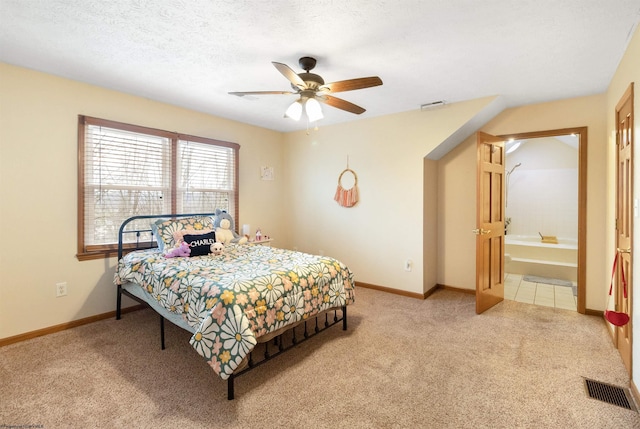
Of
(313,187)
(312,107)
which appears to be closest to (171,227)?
(312,107)

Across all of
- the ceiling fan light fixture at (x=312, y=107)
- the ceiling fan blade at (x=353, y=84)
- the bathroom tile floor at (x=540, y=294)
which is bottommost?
the bathroom tile floor at (x=540, y=294)

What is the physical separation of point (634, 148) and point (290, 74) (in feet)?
7.79

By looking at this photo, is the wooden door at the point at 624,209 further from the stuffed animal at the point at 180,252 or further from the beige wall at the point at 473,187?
the stuffed animal at the point at 180,252

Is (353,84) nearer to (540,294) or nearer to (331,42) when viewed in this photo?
(331,42)

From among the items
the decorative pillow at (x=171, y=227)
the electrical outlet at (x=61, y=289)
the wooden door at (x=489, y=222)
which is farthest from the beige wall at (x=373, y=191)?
the electrical outlet at (x=61, y=289)

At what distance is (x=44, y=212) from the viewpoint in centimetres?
283

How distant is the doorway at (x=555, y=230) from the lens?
334 centimetres

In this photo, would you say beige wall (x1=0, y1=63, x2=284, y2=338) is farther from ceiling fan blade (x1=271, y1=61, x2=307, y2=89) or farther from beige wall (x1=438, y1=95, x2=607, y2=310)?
beige wall (x1=438, y1=95, x2=607, y2=310)

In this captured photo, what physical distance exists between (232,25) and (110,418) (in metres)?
2.50

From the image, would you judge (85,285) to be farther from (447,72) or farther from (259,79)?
(447,72)

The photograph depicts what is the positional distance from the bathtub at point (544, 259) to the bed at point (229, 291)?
3591mm

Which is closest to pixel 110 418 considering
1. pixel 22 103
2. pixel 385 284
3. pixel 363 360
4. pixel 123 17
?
pixel 363 360

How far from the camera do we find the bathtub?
15.7 feet

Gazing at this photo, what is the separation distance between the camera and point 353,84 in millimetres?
2252
